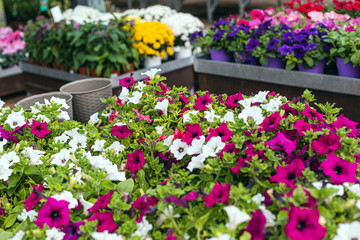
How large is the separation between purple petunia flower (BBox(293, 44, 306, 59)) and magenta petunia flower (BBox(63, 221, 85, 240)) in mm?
2193

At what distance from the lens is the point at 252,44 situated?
10.1 ft

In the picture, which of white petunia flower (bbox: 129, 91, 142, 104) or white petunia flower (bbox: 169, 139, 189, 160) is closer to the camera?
white petunia flower (bbox: 169, 139, 189, 160)

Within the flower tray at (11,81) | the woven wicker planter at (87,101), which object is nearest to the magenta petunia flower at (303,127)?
the woven wicker planter at (87,101)

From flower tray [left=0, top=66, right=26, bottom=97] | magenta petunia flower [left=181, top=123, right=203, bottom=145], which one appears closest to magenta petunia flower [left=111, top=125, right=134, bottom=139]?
magenta petunia flower [left=181, top=123, right=203, bottom=145]

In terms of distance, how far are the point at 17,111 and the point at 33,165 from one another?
57 cm

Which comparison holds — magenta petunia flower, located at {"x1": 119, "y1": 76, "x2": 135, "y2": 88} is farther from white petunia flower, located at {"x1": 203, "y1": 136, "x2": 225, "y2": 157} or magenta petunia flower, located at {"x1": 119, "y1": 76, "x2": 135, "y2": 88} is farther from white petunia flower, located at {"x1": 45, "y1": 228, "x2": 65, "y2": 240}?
white petunia flower, located at {"x1": 45, "y1": 228, "x2": 65, "y2": 240}

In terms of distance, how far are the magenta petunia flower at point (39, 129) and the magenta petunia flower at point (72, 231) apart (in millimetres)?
731

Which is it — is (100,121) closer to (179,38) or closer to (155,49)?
(155,49)

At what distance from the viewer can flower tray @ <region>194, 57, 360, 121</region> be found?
2650 mm

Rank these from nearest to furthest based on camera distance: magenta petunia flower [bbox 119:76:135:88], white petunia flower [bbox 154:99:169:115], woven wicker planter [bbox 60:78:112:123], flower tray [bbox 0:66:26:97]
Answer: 1. white petunia flower [bbox 154:99:169:115]
2. magenta petunia flower [bbox 119:76:135:88]
3. woven wicker planter [bbox 60:78:112:123]
4. flower tray [bbox 0:66:26:97]

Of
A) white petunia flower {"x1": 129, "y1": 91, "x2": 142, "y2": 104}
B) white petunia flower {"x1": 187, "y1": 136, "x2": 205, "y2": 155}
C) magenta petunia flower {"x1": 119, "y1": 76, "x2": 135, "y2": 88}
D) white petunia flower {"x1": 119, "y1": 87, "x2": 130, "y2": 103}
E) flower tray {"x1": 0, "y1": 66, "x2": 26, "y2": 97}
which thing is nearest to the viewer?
white petunia flower {"x1": 187, "y1": 136, "x2": 205, "y2": 155}

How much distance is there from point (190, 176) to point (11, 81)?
15.2 ft

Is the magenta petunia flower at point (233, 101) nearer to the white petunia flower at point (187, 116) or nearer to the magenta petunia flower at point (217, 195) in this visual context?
the white petunia flower at point (187, 116)

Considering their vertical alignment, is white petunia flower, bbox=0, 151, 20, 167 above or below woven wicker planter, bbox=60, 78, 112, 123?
above
